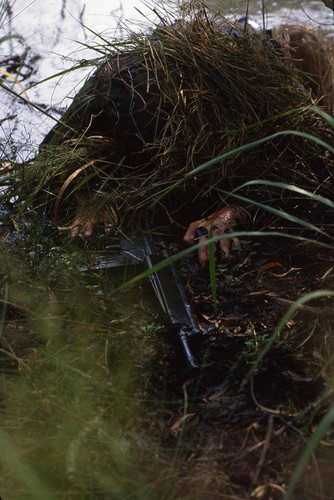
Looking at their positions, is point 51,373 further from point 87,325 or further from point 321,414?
point 321,414

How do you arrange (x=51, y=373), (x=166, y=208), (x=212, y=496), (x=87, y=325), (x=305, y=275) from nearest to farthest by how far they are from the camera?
(x=212, y=496) < (x=51, y=373) < (x=87, y=325) < (x=305, y=275) < (x=166, y=208)

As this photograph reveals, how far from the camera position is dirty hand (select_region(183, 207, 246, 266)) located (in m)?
1.78

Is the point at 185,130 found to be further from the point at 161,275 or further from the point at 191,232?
the point at 161,275

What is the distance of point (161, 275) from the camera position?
5.41 ft

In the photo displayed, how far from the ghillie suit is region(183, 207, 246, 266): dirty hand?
3.7 inches

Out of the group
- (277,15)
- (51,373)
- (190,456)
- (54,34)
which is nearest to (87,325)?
(51,373)

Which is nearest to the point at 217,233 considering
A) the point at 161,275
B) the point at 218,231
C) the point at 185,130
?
the point at 218,231

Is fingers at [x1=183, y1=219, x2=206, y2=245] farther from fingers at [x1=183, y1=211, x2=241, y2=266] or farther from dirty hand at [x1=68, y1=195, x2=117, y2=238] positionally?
dirty hand at [x1=68, y1=195, x2=117, y2=238]

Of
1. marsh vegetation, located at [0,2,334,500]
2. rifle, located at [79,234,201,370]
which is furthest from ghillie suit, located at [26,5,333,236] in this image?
rifle, located at [79,234,201,370]

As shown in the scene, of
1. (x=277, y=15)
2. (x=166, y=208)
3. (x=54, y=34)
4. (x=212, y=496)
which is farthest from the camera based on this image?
(x=277, y=15)

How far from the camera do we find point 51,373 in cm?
133

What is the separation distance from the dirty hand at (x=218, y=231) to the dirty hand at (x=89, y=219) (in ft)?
0.94

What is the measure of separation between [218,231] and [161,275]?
10.7 inches

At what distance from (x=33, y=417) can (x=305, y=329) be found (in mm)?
711
